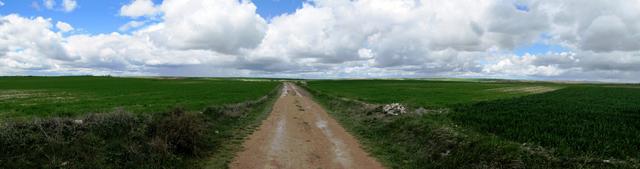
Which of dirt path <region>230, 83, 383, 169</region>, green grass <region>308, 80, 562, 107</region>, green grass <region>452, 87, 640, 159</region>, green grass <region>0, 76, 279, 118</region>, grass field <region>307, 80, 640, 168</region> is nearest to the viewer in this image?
grass field <region>307, 80, 640, 168</region>

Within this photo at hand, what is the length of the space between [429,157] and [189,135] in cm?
819

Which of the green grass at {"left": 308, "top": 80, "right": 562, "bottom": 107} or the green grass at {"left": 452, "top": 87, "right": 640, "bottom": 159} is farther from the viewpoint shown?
the green grass at {"left": 308, "top": 80, "right": 562, "bottom": 107}

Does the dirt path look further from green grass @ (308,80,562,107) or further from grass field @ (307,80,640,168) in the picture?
green grass @ (308,80,562,107)

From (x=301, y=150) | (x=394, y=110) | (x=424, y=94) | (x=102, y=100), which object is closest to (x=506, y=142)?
(x=301, y=150)

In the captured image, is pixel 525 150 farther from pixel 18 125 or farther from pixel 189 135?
pixel 18 125

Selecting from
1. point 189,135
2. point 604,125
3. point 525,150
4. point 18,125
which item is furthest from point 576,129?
point 18,125

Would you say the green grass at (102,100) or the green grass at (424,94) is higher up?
the green grass at (102,100)

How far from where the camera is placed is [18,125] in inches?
424

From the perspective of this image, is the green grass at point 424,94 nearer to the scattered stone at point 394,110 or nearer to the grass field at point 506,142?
the scattered stone at point 394,110

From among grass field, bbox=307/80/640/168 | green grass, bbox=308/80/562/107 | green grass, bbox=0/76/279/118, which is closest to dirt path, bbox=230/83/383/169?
grass field, bbox=307/80/640/168

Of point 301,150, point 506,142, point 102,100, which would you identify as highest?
point 506,142

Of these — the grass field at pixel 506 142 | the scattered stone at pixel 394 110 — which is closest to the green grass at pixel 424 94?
the scattered stone at pixel 394 110

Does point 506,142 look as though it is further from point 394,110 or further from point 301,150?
point 394,110

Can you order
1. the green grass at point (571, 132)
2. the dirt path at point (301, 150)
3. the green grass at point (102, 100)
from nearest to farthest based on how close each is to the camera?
the green grass at point (571, 132) → the dirt path at point (301, 150) → the green grass at point (102, 100)
